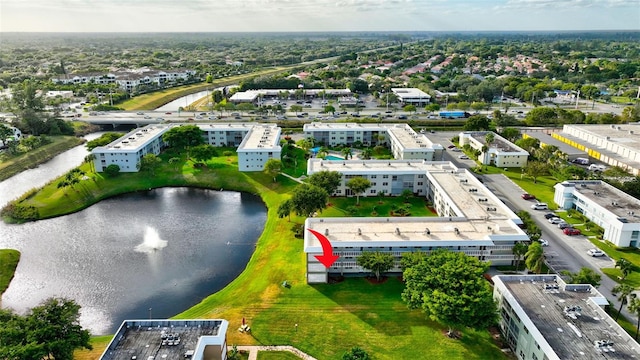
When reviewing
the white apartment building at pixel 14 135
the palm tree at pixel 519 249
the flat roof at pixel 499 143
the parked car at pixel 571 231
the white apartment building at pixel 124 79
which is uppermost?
the white apartment building at pixel 124 79

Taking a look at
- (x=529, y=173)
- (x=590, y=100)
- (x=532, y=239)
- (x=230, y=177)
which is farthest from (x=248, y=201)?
(x=590, y=100)

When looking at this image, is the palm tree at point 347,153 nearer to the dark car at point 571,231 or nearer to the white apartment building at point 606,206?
the white apartment building at point 606,206

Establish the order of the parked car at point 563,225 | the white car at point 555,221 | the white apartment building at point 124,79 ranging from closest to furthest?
the parked car at point 563,225, the white car at point 555,221, the white apartment building at point 124,79

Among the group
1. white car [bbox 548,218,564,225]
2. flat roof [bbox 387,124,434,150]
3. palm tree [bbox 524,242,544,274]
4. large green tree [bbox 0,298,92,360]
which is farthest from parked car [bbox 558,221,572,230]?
large green tree [bbox 0,298,92,360]

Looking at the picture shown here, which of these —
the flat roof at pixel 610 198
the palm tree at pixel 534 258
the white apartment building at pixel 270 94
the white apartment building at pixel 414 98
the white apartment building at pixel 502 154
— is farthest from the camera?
the white apartment building at pixel 414 98

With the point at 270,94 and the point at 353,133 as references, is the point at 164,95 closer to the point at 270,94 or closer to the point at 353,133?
the point at 270,94

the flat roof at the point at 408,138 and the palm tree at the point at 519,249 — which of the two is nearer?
the palm tree at the point at 519,249

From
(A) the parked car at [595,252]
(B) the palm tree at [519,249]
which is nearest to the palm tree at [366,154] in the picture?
(B) the palm tree at [519,249]

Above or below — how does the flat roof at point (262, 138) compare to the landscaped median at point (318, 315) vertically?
above
